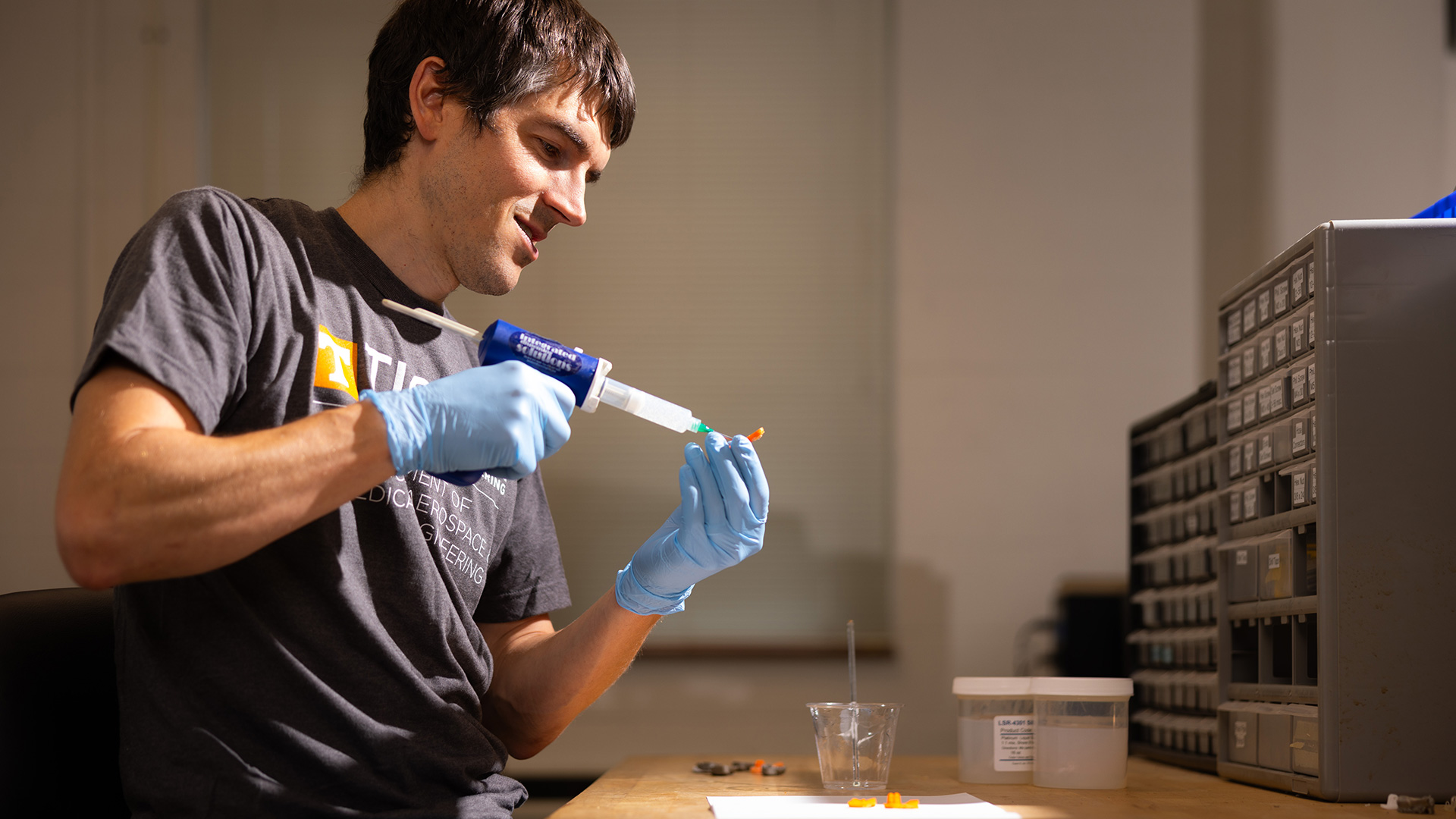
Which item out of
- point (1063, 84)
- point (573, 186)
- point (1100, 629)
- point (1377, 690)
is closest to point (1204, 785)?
point (1377, 690)

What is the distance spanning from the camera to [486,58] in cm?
120

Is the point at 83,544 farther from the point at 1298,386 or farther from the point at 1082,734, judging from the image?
the point at 1298,386

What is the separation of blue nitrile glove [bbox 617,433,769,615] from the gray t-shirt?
0.23 meters

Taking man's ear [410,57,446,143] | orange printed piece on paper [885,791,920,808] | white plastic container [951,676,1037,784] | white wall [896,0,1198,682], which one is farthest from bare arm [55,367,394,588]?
white wall [896,0,1198,682]

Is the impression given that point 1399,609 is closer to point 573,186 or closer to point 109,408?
point 573,186

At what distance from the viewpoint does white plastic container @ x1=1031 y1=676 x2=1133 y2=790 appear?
119 cm

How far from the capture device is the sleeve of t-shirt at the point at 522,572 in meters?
1.36

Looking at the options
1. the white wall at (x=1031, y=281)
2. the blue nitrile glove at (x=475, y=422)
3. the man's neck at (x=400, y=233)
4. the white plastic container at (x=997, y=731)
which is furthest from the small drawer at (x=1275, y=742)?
the white wall at (x=1031, y=281)

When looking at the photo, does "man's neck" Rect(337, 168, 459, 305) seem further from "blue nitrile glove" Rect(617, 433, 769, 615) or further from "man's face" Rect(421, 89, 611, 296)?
"blue nitrile glove" Rect(617, 433, 769, 615)

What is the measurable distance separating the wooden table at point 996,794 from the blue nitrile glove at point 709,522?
24cm

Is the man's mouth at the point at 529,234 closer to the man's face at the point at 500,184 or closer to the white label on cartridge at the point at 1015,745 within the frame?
the man's face at the point at 500,184

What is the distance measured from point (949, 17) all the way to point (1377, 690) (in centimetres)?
251

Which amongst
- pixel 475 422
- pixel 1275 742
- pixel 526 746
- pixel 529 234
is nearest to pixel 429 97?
pixel 529 234

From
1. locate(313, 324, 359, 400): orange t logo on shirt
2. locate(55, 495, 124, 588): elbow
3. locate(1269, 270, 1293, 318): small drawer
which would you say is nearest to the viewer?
locate(55, 495, 124, 588): elbow
